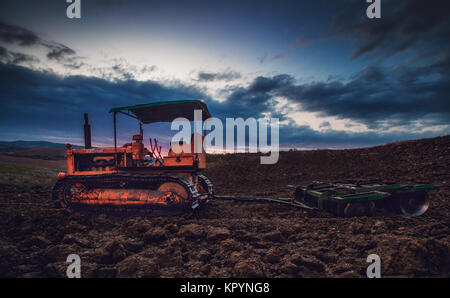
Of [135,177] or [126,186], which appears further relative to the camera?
[126,186]

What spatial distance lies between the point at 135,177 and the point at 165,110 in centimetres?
244

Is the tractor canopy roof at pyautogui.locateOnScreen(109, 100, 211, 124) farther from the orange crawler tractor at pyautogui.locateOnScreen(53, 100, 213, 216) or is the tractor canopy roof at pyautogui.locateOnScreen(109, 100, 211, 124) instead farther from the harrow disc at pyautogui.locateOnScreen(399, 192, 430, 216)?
the harrow disc at pyautogui.locateOnScreen(399, 192, 430, 216)

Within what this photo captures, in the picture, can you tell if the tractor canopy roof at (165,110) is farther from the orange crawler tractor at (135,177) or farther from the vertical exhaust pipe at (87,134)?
the vertical exhaust pipe at (87,134)

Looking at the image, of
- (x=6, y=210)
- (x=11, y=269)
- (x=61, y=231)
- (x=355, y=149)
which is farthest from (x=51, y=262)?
(x=355, y=149)

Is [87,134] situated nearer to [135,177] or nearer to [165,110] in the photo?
[135,177]

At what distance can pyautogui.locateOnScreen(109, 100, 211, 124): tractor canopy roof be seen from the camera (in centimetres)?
665

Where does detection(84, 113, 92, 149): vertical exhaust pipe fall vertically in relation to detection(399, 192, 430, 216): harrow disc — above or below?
above

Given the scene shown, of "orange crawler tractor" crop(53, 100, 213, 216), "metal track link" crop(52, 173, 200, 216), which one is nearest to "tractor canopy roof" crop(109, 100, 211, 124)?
"orange crawler tractor" crop(53, 100, 213, 216)

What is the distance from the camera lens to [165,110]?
24.1 ft

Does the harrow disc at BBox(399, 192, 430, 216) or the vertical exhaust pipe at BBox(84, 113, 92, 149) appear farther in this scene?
the vertical exhaust pipe at BBox(84, 113, 92, 149)

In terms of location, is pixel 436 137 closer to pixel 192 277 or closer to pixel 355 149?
pixel 355 149

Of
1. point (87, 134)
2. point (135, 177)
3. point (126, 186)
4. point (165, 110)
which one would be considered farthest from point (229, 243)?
point (87, 134)

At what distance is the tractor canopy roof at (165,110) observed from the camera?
262 inches

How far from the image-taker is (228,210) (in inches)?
302
